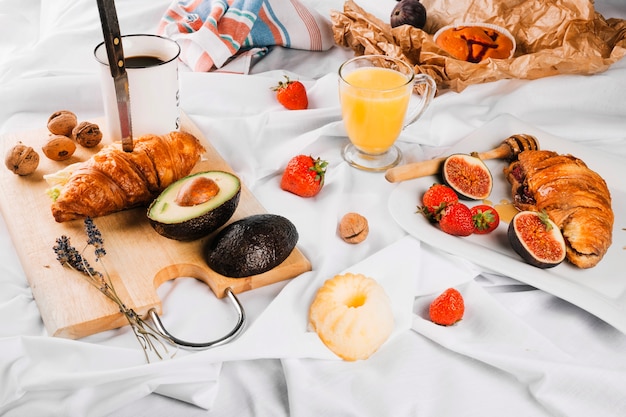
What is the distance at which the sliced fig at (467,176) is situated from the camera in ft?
5.09

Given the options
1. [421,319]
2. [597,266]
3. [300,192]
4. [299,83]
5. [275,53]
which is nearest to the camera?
[421,319]

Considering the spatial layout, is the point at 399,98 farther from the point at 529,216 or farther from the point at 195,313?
the point at 195,313

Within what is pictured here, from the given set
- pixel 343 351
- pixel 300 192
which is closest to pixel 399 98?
pixel 300 192

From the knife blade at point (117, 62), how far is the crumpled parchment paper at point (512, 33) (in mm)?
851

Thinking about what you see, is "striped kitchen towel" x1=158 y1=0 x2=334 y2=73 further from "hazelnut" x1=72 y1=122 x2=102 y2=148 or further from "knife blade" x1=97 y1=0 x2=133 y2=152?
"knife blade" x1=97 y1=0 x2=133 y2=152

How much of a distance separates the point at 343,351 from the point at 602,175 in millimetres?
872

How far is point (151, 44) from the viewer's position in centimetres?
167

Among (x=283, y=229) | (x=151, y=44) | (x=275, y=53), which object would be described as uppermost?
(x=151, y=44)

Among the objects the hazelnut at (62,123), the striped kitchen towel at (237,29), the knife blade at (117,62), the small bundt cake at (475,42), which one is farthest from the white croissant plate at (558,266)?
the hazelnut at (62,123)

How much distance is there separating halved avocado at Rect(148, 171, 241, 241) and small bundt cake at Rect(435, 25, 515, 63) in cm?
98

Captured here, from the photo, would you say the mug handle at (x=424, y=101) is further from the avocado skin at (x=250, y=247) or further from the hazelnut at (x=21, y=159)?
the hazelnut at (x=21, y=159)

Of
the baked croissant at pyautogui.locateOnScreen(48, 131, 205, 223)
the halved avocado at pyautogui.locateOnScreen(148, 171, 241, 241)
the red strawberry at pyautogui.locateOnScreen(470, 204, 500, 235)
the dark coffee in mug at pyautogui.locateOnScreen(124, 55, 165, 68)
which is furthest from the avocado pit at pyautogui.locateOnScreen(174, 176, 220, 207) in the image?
the red strawberry at pyautogui.locateOnScreen(470, 204, 500, 235)

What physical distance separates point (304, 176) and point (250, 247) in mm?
328

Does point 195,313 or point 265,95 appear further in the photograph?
point 265,95
